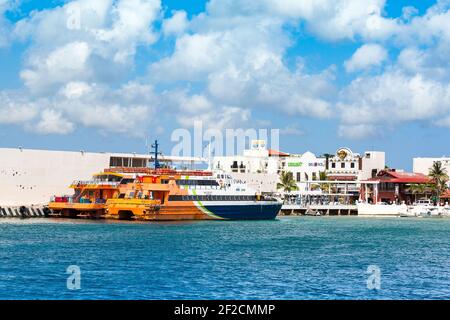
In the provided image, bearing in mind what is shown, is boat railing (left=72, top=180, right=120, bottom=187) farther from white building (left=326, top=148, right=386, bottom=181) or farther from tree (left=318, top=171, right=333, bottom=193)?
white building (left=326, top=148, right=386, bottom=181)

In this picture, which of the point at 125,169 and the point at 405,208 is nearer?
the point at 125,169

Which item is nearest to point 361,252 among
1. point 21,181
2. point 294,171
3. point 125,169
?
point 125,169

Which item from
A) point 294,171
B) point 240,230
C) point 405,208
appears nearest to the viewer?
point 240,230

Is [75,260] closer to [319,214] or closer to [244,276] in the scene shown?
[244,276]

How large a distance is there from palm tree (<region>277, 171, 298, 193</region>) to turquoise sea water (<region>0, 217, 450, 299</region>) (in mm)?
52554

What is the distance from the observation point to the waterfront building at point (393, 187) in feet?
387

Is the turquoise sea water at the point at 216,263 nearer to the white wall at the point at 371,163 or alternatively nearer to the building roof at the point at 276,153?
the white wall at the point at 371,163

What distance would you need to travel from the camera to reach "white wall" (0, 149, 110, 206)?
8550cm

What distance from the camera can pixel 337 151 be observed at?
5089 inches

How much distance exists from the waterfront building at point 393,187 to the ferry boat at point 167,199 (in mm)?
40963

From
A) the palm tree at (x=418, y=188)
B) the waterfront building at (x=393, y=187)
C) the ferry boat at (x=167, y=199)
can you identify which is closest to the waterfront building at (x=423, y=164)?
the waterfront building at (x=393, y=187)

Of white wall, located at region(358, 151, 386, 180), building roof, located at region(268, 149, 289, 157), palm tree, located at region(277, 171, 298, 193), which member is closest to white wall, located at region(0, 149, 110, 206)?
palm tree, located at region(277, 171, 298, 193)
